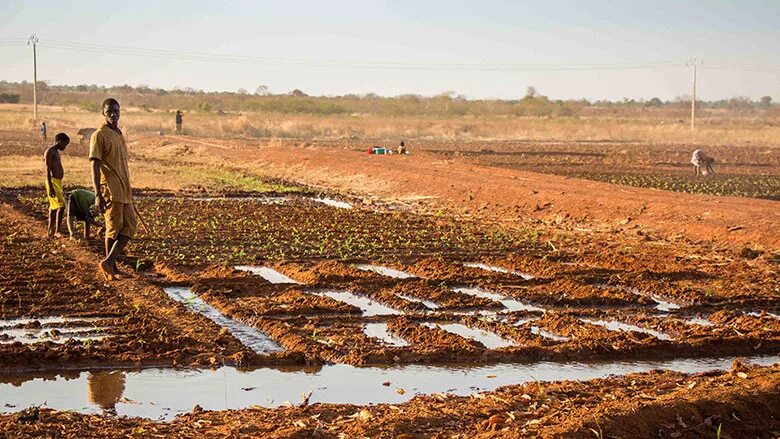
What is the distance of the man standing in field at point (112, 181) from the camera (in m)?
11.9

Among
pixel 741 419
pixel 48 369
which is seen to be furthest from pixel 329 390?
pixel 741 419

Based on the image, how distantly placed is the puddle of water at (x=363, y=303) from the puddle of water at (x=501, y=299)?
3.75ft

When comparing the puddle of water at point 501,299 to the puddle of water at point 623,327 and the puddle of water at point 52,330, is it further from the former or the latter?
the puddle of water at point 52,330

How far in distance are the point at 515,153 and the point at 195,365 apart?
137ft

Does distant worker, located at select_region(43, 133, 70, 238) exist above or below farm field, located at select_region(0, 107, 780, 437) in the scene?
above

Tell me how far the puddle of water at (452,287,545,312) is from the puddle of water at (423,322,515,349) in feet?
3.74

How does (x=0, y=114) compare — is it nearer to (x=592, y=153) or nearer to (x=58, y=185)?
(x=592, y=153)

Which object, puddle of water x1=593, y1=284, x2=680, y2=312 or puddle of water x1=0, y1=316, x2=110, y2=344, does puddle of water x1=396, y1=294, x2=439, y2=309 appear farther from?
puddle of water x1=0, y1=316, x2=110, y2=344

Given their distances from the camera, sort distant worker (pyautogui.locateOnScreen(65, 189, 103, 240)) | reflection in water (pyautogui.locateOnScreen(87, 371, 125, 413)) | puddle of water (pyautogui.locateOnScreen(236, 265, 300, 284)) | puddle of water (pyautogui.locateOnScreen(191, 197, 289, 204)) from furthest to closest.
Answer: puddle of water (pyautogui.locateOnScreen(191, 197, 289, 204)) < distant worker (pyautogui.locateOnScreen(65, 189, 103, 240)) < puddle of water (pyautogui.locateOnScreen(236, 265, 300, 284)) < reflection in water (pyautogui.locateOnScreen(87, 371, 125, 413))

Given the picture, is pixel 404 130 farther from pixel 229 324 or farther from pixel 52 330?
pixel 52 330

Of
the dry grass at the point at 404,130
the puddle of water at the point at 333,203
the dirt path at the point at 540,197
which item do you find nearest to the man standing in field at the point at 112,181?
the dirt path at the point at 540,197

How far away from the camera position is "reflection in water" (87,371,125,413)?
25.6 feet

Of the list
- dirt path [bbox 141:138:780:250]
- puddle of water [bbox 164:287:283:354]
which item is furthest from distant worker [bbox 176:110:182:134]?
puddle of water [bbox 164:287:283:354]

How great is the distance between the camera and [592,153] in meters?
50.6
